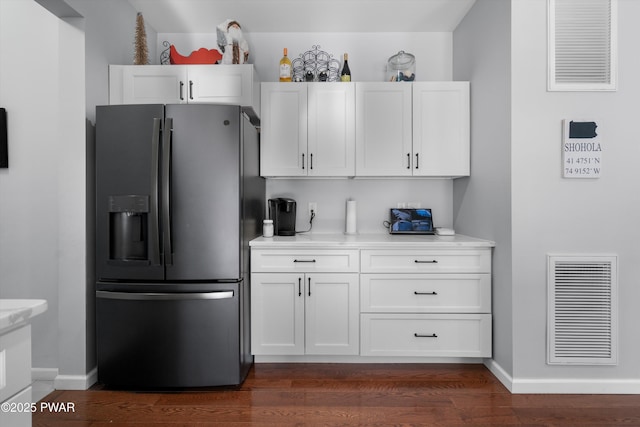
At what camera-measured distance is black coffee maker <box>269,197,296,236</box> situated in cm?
319

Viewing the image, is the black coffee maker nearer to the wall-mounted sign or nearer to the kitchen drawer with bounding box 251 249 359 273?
the kitchen drawer with bounding box 251 249 359 273

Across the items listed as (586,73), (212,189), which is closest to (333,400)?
(212,189)

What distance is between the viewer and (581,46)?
2408mm

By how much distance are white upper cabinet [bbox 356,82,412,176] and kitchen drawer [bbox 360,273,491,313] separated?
2.93ft

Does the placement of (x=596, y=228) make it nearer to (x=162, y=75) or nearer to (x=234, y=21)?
(x=234, y=21)

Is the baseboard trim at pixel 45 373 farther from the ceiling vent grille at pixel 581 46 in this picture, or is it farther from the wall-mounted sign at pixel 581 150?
the ceiling vent grille at pixel 581 46

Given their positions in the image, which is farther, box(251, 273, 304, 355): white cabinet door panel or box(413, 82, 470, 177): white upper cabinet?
box(413, 82, 470, 177): white upper cabinet

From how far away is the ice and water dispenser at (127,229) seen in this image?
2389 millimetres

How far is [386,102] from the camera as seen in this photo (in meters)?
3.09

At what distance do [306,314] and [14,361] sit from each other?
6.60 feet

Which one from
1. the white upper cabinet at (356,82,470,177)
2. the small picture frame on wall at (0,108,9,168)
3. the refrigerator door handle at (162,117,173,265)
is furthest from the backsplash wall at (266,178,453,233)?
the small picture frame on wall at (0,108,9,168)

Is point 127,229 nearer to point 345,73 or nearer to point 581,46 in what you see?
point 345,73

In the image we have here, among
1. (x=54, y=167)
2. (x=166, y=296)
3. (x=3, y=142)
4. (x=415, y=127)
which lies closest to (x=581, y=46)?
(x=415, y=127)

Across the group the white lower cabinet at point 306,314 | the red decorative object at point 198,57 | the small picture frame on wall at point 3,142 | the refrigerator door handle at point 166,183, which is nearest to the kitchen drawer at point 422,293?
the white lower cabinet at point 306,314
